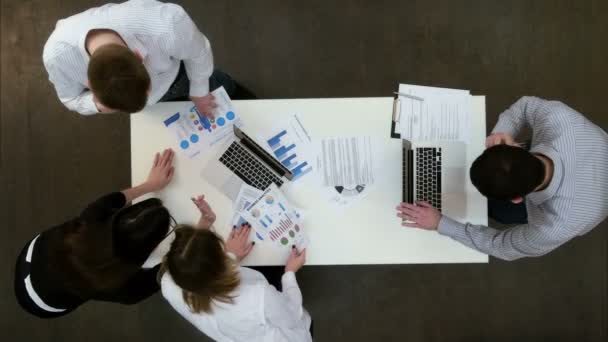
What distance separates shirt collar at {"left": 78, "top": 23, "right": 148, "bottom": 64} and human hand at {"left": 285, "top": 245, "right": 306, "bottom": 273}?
0.79 meters

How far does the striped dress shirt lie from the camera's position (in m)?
1.21

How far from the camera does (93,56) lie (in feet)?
3.41

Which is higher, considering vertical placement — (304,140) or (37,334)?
(304,140)

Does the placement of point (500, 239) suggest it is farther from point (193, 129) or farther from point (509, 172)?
point (193, 129)

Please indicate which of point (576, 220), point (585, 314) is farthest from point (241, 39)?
point (585, 314)

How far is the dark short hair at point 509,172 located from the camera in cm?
110

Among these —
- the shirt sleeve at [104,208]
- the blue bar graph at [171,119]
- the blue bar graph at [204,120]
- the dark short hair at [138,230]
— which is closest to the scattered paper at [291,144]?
the blue bar graph at [204,120]

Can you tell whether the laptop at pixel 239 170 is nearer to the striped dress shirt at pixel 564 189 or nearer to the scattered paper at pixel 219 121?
the scattered paper at pixel 219 121

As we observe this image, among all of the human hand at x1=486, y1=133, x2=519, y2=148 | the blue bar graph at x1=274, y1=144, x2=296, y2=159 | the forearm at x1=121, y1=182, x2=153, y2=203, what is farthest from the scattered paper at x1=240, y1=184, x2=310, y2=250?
the human hand at x1=486, y1=133, x2=519, y2=148

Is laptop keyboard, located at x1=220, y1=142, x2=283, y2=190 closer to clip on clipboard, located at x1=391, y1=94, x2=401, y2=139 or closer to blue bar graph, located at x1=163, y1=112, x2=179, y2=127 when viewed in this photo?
blue bar graph, located at x1=163, y1=112, x2=179, y2=127

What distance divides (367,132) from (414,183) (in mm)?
243

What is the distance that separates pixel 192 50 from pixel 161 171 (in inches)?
16.8

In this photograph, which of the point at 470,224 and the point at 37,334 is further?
the point at 37,334

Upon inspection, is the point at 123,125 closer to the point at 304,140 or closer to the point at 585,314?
the point at 304,140
